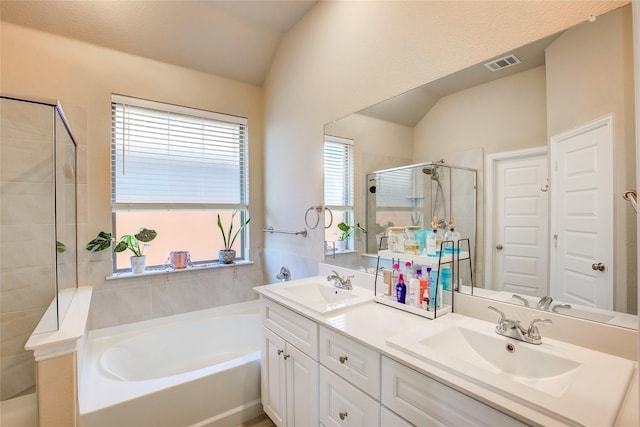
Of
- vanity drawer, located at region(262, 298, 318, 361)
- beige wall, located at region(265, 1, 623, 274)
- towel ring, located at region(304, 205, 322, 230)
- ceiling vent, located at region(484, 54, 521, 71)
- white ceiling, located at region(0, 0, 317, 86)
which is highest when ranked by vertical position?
white ceiling, located at region(0, 0, 317, 86)

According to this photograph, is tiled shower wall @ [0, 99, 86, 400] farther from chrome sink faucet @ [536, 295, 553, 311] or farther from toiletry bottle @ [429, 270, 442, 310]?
chrome sink faucet @ [536, 295, 553, 311]

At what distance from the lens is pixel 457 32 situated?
137 cm

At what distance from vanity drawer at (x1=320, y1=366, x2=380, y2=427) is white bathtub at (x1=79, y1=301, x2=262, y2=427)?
0.80 m

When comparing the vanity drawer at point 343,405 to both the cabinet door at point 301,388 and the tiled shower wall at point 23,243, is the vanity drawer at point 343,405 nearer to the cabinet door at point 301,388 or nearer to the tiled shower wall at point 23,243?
the cabinet door at point 301,388

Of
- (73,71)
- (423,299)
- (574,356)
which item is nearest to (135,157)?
(73,71)

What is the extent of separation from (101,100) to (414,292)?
273cm

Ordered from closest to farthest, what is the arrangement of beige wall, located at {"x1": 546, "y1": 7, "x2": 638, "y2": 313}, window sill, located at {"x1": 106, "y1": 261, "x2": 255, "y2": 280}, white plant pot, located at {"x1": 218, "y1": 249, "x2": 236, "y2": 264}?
beige wall, located at {"x1": 546, "y1": 7, "x2": 638, "y2": 313} → window sill, located at {"x1": 106, "y1": 261, "x2": 255, "y2": 280} → white plant pot, located at {"x1": 218, "y1": 249, "x2": 236, "y2": 264}

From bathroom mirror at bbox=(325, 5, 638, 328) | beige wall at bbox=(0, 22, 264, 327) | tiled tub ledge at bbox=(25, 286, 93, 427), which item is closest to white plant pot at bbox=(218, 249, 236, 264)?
beige wall at bbox=(0, 22, 264, 327)

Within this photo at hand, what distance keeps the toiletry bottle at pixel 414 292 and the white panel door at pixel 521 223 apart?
0.32 m

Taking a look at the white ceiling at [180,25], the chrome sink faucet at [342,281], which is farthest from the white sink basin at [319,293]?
the white ceiling at [180,25]

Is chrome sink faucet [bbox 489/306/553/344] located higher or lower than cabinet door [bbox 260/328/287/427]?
higher

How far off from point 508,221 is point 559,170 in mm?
263

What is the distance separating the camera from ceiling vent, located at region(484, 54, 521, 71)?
1201 millimetres

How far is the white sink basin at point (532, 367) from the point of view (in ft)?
2.29
